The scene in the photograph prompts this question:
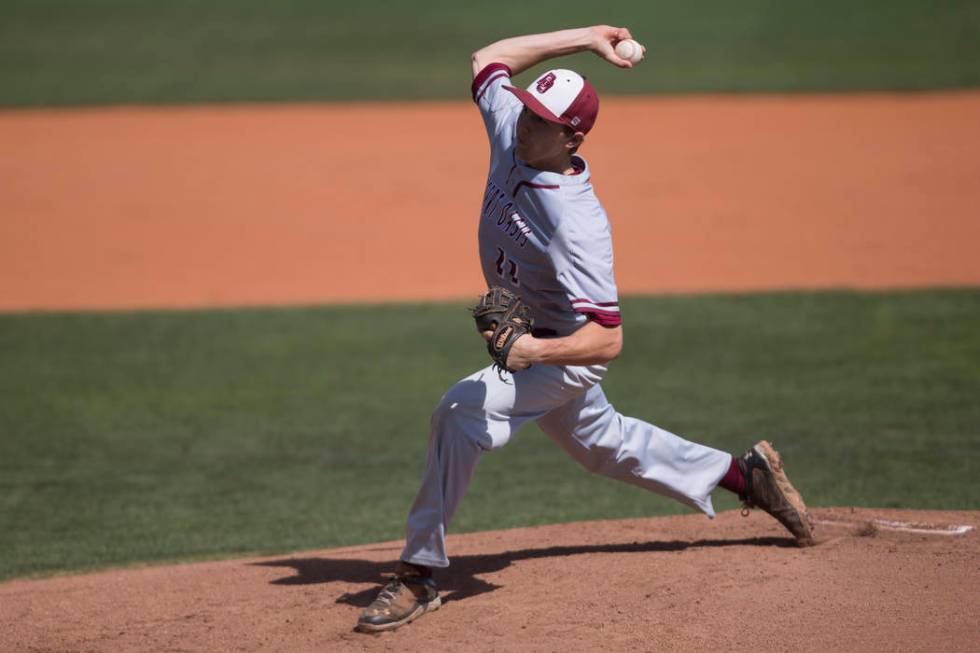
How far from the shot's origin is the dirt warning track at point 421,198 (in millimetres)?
11727

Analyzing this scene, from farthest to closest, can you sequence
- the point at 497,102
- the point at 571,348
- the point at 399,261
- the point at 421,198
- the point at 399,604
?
1. the point at 421,198
2. the point at 399,261
3. the point at 497,102
4. the point at 399,604
5. the point at 571,348

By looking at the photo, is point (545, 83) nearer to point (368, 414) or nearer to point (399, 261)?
point (368, 414)

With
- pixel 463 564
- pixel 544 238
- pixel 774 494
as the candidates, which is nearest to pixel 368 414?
pixel 463 564

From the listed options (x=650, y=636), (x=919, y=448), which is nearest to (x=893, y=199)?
(x=919, y=448)

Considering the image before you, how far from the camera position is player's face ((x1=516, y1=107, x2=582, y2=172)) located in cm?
485

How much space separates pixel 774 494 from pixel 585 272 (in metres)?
1.43

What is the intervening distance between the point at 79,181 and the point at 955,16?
47.5 feet

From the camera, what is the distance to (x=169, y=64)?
66.5ft

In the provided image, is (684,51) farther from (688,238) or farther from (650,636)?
Result: (650,636)

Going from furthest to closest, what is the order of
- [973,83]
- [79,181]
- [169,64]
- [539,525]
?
1. [169,64]
2. [973,83]
3. [79,181]
4. [539,525]

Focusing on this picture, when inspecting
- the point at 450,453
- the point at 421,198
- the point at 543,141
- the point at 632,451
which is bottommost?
the point at 421,198

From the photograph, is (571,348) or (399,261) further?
(399,261)

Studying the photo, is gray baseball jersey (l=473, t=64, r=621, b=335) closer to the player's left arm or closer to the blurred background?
the player's left arm

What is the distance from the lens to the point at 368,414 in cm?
827
